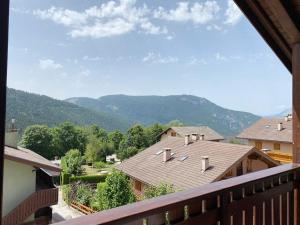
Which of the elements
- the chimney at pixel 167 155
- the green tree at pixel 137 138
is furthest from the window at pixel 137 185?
the green tree at pixel 137 138

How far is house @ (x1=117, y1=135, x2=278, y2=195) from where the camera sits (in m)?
10.7

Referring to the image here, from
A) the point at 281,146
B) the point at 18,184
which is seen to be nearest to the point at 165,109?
the point at 281,146

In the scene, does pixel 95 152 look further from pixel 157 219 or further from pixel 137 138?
pixel 157 219

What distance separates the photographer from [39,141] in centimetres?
2797

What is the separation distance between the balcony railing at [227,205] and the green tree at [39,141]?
27.2 meters

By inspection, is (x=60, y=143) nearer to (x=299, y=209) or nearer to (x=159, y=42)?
(x=299, y=209)

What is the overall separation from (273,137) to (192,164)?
678cm

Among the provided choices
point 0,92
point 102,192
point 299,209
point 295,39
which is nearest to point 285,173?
point 299,209

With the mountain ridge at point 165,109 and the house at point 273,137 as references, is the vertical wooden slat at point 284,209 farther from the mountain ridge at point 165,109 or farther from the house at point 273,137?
the mountain ridge at point 165,109

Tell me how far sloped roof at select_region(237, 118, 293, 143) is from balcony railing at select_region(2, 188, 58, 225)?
11.7 metres

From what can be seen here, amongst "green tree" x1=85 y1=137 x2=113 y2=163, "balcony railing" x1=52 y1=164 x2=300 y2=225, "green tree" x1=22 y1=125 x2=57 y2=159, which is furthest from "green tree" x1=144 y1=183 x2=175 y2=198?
"green tree" x1=22 y1=125 x2=57 y2=159

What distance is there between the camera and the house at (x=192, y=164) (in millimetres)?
10734

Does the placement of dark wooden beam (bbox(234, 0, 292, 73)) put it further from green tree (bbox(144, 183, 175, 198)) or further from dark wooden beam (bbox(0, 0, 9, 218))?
green tree (bbox(144, 183, 175, 198))

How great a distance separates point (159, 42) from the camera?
349ft
